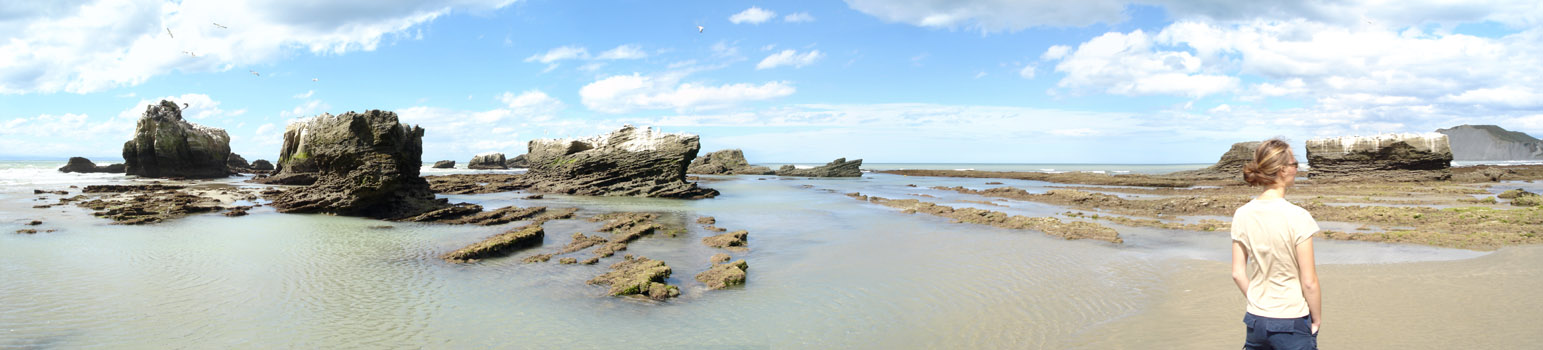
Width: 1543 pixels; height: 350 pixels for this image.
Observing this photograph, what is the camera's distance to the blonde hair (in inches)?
123

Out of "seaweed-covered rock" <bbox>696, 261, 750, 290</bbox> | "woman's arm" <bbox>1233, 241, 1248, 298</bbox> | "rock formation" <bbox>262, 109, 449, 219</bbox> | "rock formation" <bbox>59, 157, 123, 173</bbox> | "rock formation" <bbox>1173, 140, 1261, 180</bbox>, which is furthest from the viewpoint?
"rock formation" <bbox>1173, 140, 1261, 180</bbox>

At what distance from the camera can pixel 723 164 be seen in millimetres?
74875

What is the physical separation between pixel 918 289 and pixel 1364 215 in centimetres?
1612

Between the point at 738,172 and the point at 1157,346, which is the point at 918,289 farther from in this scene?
the point at 738,172

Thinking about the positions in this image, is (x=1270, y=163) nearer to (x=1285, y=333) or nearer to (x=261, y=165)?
(x=1285, y=333)

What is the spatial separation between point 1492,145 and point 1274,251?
177 metres

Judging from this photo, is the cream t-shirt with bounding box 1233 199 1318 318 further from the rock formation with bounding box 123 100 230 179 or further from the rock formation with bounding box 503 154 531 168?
the rock formation with bounding box 503 154 531 168

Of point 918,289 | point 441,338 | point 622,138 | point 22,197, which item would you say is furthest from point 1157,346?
point 22,197

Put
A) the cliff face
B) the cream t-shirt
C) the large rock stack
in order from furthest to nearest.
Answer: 1. the cliff face
2. the large rock stack
3. the cream t-shirt

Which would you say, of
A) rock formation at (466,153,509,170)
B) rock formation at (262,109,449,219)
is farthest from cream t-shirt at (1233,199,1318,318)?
rock formation at (466,153,509,170)

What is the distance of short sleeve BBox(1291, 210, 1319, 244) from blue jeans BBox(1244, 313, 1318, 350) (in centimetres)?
41

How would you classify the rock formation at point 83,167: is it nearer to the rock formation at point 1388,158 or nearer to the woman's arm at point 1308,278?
the woman's arm at point 1308,278

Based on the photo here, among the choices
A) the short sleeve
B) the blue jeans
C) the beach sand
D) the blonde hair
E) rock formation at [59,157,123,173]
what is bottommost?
the beach sand

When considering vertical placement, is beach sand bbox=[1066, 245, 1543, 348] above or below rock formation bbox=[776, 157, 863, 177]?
below
